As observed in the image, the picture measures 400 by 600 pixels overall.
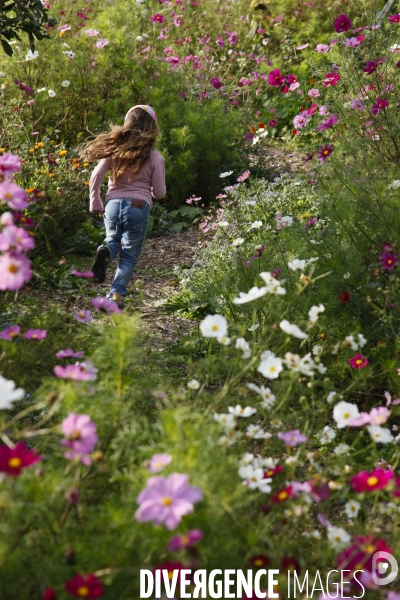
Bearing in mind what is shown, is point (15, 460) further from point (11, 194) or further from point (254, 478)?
point (11, 194)

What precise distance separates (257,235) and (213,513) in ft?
8.86

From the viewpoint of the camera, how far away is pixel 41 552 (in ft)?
5.38

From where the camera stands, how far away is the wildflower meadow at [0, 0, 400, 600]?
5.29ft

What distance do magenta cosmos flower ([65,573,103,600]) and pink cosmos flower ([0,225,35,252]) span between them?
2.84ft

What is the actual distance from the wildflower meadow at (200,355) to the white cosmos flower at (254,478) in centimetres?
1

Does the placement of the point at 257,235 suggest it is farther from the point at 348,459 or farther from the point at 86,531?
the point at 86,531

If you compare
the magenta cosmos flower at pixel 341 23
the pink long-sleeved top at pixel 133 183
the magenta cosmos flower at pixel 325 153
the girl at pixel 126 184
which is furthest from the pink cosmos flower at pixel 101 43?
the magenta cosmos flower at pixel 325 153

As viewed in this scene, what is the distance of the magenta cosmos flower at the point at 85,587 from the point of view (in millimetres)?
1412

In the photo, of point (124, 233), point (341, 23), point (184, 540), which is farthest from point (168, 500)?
point (341, 23)

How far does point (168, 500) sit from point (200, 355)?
2152mm

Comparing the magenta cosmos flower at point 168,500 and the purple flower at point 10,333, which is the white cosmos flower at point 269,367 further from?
the purple flower at point 10,333

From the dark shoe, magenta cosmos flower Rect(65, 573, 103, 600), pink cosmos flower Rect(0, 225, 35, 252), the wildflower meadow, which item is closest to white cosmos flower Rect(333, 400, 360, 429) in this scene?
the wildflower meadow

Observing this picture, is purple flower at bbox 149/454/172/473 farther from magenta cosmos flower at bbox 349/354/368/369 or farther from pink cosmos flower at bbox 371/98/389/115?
pink cosmos flower at bbox 371/98/389/115

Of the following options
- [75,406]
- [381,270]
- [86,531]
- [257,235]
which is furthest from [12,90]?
[86,531]
